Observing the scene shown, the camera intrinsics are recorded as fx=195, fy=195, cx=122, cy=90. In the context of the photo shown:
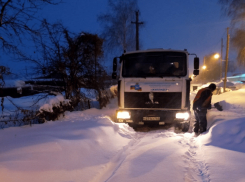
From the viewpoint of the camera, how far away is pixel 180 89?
21.2 feet

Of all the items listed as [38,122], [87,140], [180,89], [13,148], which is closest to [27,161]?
[13,148]

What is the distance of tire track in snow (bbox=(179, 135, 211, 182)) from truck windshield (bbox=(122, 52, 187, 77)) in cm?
257

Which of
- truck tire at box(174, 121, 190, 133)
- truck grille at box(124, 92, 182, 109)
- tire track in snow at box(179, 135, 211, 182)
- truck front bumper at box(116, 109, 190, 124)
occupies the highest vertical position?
truck grille at box(124, 92, 182, 109)

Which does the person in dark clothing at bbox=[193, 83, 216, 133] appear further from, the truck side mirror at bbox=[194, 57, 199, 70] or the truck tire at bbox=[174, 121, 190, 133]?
the truck side mirror at bbox=[194, 57, 199, 70]

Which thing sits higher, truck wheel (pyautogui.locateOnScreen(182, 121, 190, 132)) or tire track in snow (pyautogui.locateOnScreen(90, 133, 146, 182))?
truck wheel (pyautogui.locateOnScreen(182, 121, 190, 132))

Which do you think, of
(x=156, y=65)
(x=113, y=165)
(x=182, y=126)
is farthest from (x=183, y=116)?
(x=113, y=165)

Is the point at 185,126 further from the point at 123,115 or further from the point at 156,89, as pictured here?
the point at 123,115

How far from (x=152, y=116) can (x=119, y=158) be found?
2.56 metres

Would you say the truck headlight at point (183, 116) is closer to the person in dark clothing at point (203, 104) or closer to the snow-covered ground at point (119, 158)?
the person in dark clothing at point (203, 104)

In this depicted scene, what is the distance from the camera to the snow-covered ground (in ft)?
10.6

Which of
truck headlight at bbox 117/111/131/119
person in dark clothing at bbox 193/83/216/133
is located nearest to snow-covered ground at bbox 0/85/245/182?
person in dark clothing at bbox 193/83/216/133

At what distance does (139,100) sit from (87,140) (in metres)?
2.60

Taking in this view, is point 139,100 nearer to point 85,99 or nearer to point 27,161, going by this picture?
point 27,161

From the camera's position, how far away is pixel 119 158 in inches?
170
